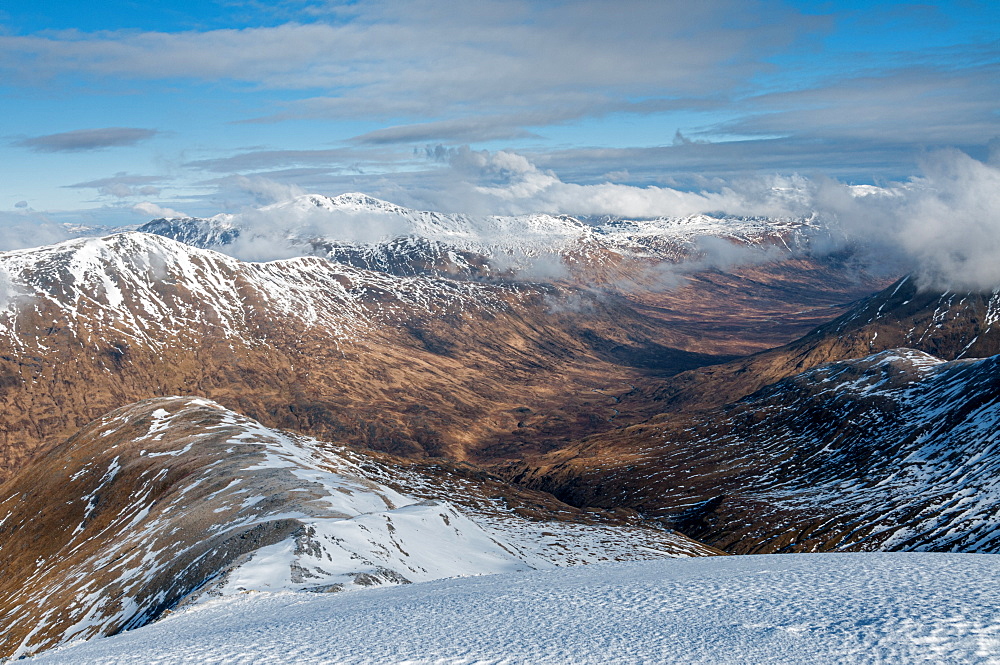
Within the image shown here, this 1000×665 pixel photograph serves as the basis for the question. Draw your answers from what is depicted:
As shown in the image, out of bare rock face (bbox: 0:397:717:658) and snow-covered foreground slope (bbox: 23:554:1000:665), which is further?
bare rock face (bbox: 0:397:717:658)

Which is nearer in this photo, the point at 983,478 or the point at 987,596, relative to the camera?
the point at 987,596

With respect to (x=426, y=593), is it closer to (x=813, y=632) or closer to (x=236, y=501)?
(x=813, y=632)

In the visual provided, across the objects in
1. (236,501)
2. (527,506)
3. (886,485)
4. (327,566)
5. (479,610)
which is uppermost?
(479,610)

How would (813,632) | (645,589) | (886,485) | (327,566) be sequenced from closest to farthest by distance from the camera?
(813,632), (645,589), (327,566), (886,485)

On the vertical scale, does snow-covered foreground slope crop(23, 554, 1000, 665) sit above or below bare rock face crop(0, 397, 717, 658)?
above

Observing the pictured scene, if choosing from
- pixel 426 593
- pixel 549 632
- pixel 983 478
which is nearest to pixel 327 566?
pixel 426 593
